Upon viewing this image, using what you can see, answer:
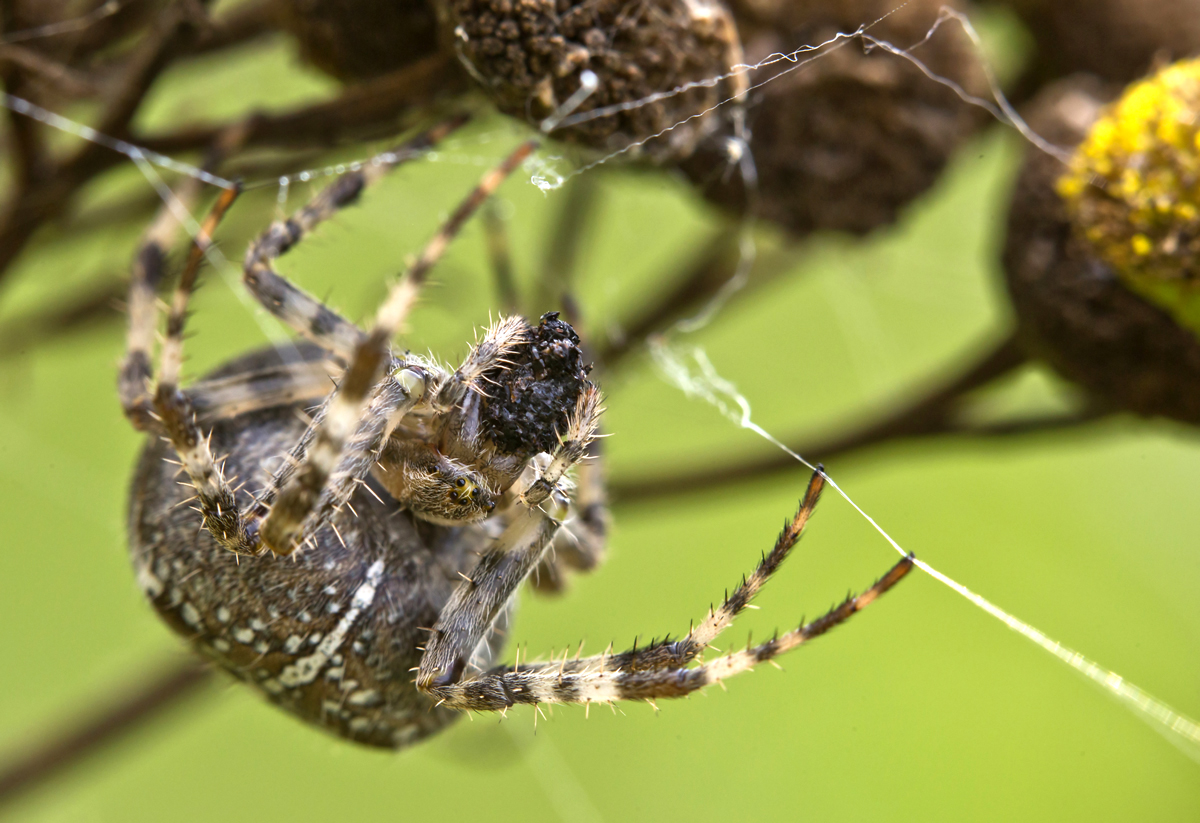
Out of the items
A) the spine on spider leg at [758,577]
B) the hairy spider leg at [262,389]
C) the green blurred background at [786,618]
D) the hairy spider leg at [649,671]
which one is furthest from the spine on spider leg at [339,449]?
the green blurred background at [786,618]

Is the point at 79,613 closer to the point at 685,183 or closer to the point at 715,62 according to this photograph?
the point at 685,183

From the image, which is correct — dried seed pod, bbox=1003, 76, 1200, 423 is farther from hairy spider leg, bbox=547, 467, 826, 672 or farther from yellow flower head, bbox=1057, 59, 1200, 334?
hairy spider leg, bbox=547, 467, 826, 672

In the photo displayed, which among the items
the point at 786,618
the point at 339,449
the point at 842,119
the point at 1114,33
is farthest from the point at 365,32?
the point at 786,618

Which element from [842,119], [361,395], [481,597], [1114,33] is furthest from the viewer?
[1114,33]

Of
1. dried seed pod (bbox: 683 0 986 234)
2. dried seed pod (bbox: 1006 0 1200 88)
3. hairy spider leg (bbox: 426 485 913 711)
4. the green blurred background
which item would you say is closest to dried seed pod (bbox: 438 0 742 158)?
dried seed pod (bbox: 683 0 986 234)

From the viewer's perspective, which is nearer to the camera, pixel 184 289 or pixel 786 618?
pixel 184 289

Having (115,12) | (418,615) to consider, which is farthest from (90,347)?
(418,615)

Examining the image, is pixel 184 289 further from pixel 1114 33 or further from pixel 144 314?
pixel 1114 33
